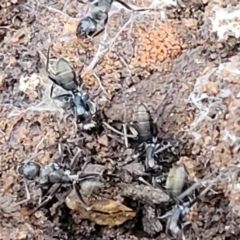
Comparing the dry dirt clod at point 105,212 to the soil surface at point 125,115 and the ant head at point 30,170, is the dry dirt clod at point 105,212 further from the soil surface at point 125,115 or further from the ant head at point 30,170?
the ant head at point 30,170

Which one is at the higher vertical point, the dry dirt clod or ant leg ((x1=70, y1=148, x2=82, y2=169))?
ant leg ((x1=70, y1=148, x2=82, y2=169))

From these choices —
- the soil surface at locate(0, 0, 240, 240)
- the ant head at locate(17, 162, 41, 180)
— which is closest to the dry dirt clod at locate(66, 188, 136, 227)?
the soil surface at locate(0, 0, 240, 240)

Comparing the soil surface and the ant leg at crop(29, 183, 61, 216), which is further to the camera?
the ant leg at crop(29, 183, 61, 216)

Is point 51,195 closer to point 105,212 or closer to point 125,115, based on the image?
point 105,212

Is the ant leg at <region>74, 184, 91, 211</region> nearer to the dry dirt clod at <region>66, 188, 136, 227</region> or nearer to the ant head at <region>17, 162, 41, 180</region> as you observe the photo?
the dry dirt clod at <region>66, 188, 136, 227</region>

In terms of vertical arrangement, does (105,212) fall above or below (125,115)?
below

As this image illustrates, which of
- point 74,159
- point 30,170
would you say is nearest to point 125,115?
point 74,159
